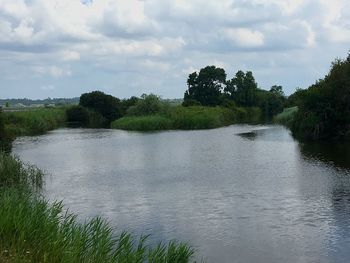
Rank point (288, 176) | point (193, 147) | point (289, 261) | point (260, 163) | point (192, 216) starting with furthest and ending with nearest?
point (193, 147) → point (260, 163) → point (288, 176) → point (192, 216) → point (289, 261)

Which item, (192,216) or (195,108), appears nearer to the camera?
(192,216)

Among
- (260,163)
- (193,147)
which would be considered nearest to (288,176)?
(260,163)

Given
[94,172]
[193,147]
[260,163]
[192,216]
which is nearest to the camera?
[192,216]

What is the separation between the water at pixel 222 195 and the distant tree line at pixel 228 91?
70974 millimetres

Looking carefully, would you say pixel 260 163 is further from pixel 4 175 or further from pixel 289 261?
pixel 289 261

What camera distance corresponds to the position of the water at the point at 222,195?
55.1ft

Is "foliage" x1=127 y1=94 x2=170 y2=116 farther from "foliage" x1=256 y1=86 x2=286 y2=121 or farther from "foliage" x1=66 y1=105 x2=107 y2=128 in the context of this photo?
"foliage" x1=256 y1=86 x2=286 y2=121

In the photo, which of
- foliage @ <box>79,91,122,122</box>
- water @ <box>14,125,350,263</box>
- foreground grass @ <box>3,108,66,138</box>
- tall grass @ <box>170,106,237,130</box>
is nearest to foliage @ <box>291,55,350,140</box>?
water @ <box>14,125,350,263</box>

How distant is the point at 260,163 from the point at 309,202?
42.9 feet

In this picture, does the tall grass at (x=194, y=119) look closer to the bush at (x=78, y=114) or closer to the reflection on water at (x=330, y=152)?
the bush at (x=78, y=114)

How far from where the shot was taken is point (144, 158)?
129 feet

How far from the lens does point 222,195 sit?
2428 cm

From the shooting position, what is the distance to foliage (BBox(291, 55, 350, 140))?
2079 inches

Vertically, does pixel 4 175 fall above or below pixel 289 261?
above
